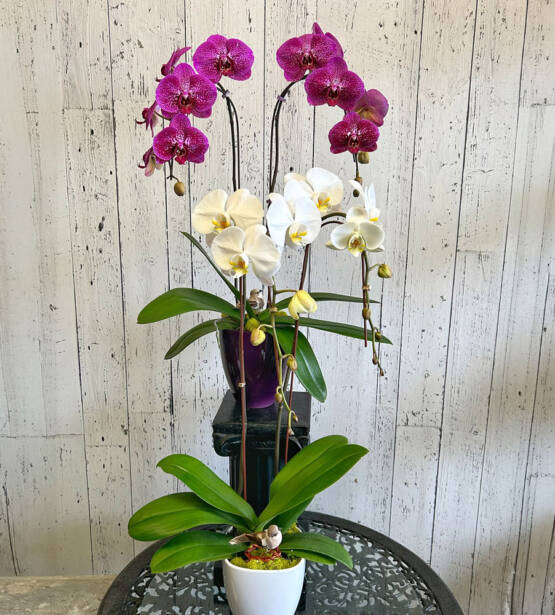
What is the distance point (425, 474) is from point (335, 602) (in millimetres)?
489

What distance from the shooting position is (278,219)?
0.80 m

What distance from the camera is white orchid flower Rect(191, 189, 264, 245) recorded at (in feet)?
2.71

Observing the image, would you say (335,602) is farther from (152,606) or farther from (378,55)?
(378,55)

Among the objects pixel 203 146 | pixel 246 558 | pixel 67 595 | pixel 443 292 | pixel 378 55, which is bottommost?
pixel 67 595

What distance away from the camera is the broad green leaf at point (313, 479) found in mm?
876

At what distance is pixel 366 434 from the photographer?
4.56 feet

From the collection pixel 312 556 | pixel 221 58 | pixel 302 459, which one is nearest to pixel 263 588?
pixel 312 556

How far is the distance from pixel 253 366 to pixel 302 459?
18 centimetres

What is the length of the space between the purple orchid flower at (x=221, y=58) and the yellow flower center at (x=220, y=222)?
21 cm

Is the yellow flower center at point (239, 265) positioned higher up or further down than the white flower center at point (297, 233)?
further down

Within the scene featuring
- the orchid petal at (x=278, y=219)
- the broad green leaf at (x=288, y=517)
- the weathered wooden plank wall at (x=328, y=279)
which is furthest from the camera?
the weathered wooden plank wall at (x=328, y=279)

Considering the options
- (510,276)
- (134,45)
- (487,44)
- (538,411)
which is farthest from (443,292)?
(134,45)

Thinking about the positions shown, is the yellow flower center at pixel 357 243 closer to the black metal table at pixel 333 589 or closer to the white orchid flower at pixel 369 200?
the white orchid flower at pixel 369 200

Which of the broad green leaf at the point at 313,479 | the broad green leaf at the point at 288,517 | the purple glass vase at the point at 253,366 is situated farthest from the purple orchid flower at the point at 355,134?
Answer: the broad green leaf at the point at 288,517
